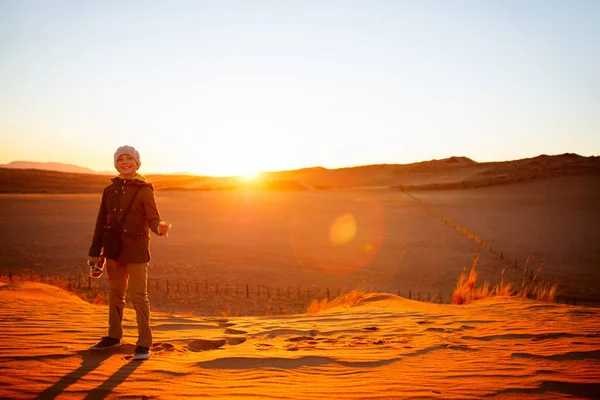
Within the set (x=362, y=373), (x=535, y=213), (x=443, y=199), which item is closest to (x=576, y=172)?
(x=443, y=199)

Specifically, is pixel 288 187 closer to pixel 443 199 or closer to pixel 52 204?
pixel 443 199

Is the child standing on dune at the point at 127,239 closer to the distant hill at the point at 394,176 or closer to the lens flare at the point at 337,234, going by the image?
the lens flare at the point at 337,234

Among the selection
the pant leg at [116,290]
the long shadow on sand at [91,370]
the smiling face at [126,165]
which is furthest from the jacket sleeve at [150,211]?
the long shadow on sand at [91,370]

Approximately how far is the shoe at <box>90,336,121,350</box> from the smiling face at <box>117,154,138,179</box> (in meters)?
1.79

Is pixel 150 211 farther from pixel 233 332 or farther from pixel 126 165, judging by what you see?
pixel 233 332

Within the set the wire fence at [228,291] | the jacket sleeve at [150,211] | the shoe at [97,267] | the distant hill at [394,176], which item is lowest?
the wire fence at [228,291]

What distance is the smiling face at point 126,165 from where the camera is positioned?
5.11 meters

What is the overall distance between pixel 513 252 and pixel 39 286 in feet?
86.4

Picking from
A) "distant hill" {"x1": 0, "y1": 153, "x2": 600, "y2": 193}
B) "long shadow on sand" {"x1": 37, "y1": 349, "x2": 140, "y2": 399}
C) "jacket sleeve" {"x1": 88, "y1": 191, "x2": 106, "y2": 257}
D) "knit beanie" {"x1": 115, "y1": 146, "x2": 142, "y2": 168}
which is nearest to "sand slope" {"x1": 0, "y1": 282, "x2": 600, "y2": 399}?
"long shadow on sand" {"x1": 37, "y1": 349, "x2": 140, "y2": 399}

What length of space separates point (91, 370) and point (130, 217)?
5.15 feet

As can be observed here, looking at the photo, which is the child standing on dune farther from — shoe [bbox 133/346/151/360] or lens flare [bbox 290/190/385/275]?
lens flare [bbox 290/190/385/275]

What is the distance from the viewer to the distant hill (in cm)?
7731

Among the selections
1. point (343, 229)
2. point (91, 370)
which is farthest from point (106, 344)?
point (343, 229)

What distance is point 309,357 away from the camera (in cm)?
497
